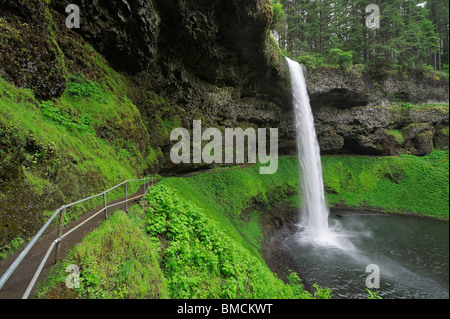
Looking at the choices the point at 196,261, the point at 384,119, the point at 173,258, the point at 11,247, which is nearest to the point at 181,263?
the point at 173,258

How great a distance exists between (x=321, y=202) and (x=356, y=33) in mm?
22929

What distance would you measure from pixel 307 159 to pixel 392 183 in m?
10.9

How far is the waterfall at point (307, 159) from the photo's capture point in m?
16.6

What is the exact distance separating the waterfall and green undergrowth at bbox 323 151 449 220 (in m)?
3.98

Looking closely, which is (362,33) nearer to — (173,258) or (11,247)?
(173,258)

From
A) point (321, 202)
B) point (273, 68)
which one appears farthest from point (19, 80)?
point (321, 202)

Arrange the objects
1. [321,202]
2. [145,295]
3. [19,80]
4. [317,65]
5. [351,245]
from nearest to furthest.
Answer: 1. [145,295]
2. [19,80]
3. [351,245]
4. [321,202]
5. [317,65]

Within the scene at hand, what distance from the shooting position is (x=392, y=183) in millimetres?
21047

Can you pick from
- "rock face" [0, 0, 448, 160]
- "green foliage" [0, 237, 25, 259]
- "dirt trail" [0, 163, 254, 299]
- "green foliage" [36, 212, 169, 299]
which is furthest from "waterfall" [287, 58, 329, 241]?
"green foliage" [0, 237, 25, 259]

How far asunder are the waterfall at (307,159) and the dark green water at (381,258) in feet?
6.39

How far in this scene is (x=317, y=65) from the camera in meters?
20.2

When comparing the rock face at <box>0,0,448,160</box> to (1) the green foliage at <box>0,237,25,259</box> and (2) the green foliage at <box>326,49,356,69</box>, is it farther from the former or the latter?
(1) the green foliage at <box>0,237,25,259</box>

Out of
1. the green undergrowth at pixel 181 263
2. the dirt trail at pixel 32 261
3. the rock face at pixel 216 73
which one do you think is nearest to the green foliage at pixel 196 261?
the green undergrowth at pixel 181 263
